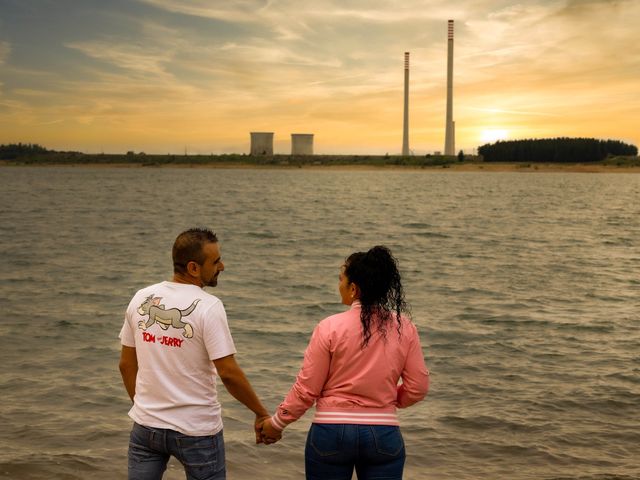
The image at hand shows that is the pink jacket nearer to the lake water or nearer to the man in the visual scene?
the man

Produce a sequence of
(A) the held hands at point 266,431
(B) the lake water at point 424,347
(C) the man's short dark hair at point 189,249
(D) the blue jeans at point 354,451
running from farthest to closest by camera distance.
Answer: (B) the lake water at point 424,347, (A) the held hands at point 266,431, (C) the man's short dark hair at point 189,249, (D) the blue jeans at point 354,451

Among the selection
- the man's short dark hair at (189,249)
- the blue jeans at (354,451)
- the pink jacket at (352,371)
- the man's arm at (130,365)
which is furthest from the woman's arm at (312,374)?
the man's arm at (130,365)

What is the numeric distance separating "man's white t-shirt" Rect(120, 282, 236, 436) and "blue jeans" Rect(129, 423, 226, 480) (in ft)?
0.16

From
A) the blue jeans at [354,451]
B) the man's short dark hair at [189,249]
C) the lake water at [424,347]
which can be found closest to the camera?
the blue jeans at [354,451]

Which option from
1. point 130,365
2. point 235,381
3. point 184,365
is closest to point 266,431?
point 235,381

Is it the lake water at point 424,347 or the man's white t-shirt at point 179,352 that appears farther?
the lake water at point 424,347

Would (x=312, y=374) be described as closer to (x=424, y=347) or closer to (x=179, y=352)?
(x=179, y=352)

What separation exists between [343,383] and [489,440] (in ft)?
18.9

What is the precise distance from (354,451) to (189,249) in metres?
1.35

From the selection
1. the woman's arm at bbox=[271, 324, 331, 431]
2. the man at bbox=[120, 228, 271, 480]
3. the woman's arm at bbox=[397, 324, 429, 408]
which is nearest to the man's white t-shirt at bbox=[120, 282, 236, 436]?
the man at bbox=[120, 228, 271, 480]

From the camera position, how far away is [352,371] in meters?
4.02

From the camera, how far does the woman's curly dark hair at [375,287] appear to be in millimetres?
4004

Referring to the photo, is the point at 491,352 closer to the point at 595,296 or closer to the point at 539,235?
the point at 595,296

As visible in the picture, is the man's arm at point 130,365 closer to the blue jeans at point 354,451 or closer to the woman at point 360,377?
the woman at point 360,377
